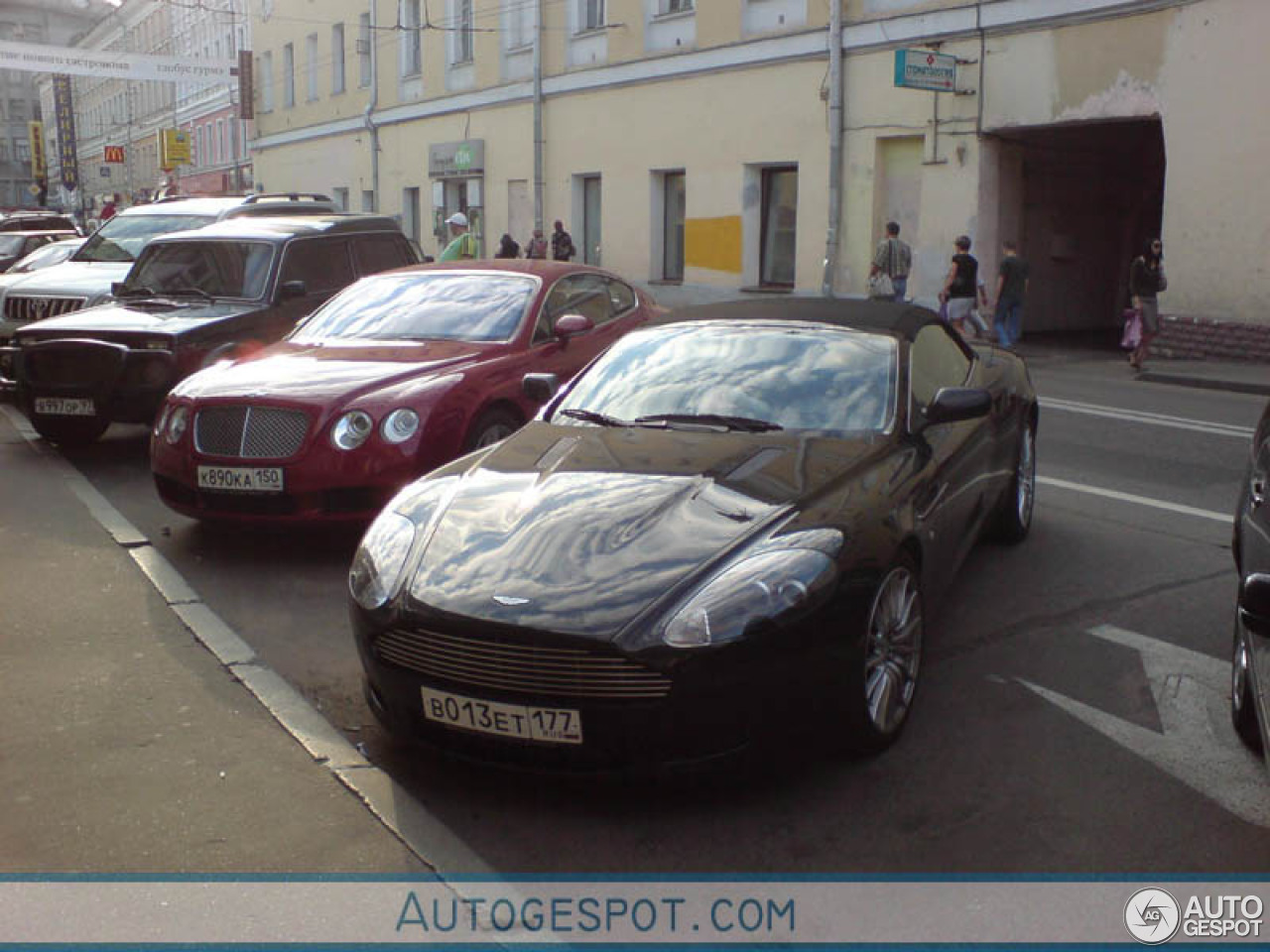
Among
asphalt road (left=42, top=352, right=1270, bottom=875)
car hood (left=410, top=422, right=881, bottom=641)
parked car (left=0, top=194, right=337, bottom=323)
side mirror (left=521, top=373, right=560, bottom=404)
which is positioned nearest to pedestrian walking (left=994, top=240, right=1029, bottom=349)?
parked car (left=0, top=194, right=337, bottom=323)

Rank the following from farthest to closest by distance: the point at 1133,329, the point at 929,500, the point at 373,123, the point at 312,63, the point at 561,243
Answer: the point at 312,63, the point at 373,123, the point at 561,243, the point at 1133,329, the point at 929,500

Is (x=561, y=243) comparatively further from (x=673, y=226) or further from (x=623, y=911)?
(x=623, y=911)

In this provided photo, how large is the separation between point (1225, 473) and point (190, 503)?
22.7 feet

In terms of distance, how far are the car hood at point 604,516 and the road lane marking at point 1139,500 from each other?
388 centimetres

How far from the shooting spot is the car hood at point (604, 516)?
3869mm

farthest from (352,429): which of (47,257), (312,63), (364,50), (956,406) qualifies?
(312,63)

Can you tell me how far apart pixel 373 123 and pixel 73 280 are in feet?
87.3

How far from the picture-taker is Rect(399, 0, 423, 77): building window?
3544 centimetres

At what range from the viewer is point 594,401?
5.52m

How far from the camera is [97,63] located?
3322 centimetres

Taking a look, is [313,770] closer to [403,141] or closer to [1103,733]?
[1103,733]

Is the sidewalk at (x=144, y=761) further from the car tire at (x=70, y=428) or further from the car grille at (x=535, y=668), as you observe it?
the car tire at (x=70, y=428)

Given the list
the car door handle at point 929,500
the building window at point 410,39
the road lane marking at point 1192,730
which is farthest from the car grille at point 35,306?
the building window at point 410,39

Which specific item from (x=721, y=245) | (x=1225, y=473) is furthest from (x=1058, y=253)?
(x=1225, y=473)
